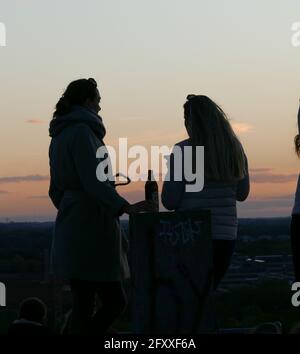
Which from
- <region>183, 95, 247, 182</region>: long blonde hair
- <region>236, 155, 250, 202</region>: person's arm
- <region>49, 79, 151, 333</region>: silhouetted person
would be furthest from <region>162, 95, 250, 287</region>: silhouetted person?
<region>49, 79, 151, 333</region>: silhouetted person

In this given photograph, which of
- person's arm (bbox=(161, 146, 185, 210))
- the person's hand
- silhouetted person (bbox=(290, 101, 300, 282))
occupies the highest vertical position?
person's arm (bbox=(161, 146, 185, 210))

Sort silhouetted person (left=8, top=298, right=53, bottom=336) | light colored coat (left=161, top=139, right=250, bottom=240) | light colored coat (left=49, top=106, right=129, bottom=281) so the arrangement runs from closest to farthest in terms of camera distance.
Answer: silhouetted person (left=8, top=298, right=53, bottom=336), light colored coat (left=49, top=106, right=129, bottom=281), light colored coat (left=161, top=139, right=250, bottom=240)

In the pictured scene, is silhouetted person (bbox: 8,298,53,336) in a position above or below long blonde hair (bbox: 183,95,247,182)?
below

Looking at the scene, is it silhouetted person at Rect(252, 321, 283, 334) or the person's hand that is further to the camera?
silhouetted person at Rect(252, 321, 283, 334)

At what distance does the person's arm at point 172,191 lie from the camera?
7.14m

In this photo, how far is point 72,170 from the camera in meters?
7.11

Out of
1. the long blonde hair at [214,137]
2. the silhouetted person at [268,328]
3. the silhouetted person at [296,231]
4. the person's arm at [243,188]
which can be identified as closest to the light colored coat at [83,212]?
the long blonde hair at [214,137]

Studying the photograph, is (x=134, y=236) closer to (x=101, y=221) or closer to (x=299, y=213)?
(x=101, y=221)

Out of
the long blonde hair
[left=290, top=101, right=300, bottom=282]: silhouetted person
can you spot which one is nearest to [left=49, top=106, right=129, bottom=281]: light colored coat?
the long blonde hair

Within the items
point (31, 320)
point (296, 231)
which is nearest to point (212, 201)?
Result: point (296, 231)

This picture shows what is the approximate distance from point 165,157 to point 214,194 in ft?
1.24

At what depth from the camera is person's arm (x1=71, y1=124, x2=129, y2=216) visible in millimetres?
6957

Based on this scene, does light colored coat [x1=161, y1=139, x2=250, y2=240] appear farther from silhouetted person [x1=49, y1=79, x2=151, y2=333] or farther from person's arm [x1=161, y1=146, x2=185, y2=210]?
silhouetted person [x1=49, y1=79, x2=151, y2=333]

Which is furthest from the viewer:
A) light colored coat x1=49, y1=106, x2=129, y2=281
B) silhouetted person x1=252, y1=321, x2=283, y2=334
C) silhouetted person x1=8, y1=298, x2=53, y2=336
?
silhouetted person x1=252, y1=321, x2=283, y2=334
